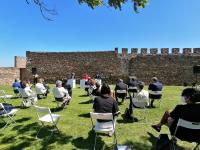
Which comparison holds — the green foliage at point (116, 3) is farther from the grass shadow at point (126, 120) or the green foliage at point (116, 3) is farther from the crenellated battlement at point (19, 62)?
the crenellated battlement at point (19, 62)

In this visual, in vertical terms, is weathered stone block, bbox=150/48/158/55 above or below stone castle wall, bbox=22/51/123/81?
above

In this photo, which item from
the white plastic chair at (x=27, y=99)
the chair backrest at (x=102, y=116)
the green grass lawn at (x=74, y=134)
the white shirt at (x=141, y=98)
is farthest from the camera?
the white plastic chair at (x=27, y=99)

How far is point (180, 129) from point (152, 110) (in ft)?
17.9

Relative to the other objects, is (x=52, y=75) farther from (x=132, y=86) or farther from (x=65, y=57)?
(x=132, y=86)

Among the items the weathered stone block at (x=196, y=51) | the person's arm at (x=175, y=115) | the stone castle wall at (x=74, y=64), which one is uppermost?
the weathered stone block at (x=196, y=51)

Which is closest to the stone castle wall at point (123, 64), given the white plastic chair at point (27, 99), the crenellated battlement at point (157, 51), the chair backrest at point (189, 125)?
the crenellated battlement at point (157, 51)

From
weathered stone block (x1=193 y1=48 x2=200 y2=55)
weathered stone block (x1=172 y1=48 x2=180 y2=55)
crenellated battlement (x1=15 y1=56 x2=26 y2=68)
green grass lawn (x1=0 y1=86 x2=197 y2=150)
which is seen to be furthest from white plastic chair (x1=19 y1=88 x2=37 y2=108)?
crenellated battlement (x1=15 y1=56 x2=26 y2=68)

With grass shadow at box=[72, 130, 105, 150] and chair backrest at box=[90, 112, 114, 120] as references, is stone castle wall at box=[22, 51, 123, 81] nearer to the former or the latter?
grass shadow at box=[72, 130, 105, 150]

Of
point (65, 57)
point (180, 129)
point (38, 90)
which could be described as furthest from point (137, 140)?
point (65, 57)

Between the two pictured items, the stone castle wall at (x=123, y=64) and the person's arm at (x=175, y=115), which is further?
the stone castle wall at (x=123, y=64)

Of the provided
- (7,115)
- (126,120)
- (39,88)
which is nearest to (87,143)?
(126,120)

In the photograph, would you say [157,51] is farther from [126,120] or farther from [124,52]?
[126,120]

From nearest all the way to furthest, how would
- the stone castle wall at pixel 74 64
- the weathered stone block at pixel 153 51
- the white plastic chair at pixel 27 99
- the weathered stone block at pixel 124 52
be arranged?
the white plastic chair at pixel 27 99 < the weathered stone block at pixel 153 51 < the weathered stone block at pixel 124 52 < the stone castle wall at pixel 74 64

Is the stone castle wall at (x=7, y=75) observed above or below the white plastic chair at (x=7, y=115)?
above
